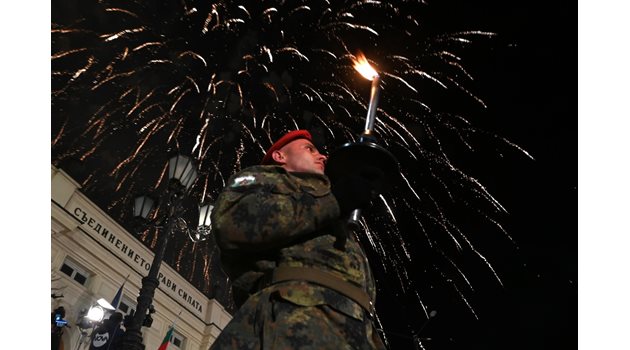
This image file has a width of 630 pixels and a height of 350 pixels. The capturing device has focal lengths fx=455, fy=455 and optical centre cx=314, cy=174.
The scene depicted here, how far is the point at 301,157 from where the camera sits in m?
2.40

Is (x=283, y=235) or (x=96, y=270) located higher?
(x=96, y=270)

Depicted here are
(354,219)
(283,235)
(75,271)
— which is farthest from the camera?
(75,271)

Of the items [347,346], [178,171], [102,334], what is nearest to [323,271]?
[347,346]

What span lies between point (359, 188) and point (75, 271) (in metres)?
19.0

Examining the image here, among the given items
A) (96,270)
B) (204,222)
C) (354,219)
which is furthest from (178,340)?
(354,219)

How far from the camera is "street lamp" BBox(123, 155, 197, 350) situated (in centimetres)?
599

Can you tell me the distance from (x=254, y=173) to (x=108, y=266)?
759 inches

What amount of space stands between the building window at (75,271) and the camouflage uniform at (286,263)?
18150 mm

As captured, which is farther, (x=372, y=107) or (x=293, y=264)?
(x=372, y=107)

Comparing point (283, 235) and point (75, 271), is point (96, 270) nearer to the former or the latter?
point (75, 271)

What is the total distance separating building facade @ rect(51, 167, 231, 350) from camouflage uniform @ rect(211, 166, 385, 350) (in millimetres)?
16169

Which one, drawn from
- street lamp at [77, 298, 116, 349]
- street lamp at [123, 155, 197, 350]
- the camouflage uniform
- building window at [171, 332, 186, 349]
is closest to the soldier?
the camouflage uniform

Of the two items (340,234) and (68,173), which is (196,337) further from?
(340,234)

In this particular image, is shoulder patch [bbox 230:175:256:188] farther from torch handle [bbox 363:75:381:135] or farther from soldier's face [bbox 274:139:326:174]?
torch handle [bbox 363:75:381:135]
